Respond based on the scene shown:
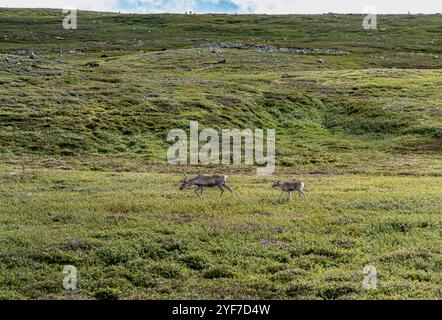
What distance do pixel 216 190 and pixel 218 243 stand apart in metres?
12.3

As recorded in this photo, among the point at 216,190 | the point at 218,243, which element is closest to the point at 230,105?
the point at 216,190

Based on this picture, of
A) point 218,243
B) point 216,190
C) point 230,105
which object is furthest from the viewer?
point 230,105

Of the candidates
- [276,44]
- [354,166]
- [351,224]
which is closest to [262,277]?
[351,224]

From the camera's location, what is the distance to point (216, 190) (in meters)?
32.8

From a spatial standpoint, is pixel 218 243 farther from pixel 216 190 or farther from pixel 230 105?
pixel 230 105

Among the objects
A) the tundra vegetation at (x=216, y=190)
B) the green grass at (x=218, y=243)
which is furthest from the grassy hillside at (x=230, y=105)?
the green grass at (x=218, y=243)

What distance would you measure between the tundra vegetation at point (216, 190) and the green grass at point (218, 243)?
80 millimetres

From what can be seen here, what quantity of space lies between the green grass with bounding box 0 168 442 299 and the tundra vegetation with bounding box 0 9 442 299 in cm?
8

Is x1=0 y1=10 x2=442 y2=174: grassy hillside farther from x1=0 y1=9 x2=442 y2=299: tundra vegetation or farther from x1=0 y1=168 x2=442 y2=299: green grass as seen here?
x1=0 y1=168 x2=442 y2=299: green grass

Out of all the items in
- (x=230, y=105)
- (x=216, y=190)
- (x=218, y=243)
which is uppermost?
(x=230, y=105)

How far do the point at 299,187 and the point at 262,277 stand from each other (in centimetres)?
1172

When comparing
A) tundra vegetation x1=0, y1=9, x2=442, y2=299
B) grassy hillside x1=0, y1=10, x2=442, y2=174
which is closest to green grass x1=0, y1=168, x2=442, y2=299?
tundra vegetation x1=0, y1=9, x2=442, y2=299

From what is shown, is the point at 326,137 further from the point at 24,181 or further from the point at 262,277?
the point at 262,277

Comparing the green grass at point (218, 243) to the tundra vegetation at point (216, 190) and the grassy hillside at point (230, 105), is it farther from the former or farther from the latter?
the grassy hillside at point (230, 105)
